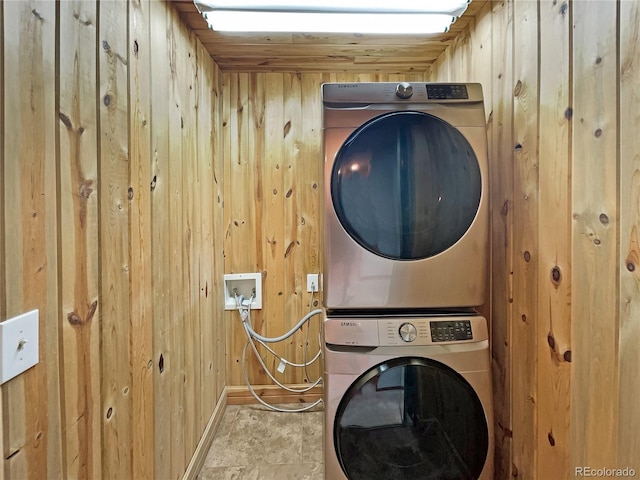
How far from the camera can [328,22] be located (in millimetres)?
1313

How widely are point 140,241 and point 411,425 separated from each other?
1.11 m

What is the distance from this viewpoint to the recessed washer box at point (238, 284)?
74.0 inches

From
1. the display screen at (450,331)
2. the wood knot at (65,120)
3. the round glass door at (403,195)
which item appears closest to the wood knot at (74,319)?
the wood knot at (65,120)

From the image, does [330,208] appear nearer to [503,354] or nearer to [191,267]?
[191,267]

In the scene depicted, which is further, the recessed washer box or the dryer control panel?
the recessed washer box

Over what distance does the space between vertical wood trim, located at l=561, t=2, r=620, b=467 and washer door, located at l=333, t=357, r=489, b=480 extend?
0.30m

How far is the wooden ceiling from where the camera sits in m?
1.50

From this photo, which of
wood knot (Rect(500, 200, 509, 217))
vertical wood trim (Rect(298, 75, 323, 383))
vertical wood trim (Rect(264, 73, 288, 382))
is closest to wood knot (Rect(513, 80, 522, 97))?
wood knot (Rect(500, 200, 509, 217))

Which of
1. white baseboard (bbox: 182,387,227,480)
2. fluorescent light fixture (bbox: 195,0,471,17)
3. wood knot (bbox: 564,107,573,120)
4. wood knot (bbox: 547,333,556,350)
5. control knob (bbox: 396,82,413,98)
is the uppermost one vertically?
fluorescent light fixture (bbox: 195,0,471,17)

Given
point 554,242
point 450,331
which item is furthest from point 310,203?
point 554,242

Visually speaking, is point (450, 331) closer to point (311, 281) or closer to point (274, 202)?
point (311, 281)

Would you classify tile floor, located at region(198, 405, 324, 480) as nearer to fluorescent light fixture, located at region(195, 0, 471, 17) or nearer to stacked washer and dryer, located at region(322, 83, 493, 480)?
stacked washer and dryer, located at region(322, 83, 493, 480)

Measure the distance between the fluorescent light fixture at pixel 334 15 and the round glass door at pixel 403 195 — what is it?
0.56 m

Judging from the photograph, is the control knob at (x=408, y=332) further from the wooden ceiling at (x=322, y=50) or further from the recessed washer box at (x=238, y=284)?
the wooden ceiling at (x=322, y=50)
